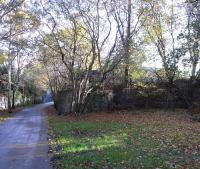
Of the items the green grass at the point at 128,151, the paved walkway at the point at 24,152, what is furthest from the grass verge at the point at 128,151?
the paved walkway at the point at 24,152

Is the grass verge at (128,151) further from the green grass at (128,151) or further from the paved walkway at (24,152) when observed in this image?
the paved walkway at (24,152)

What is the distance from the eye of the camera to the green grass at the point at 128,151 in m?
10.7

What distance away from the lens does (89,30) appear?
32344 millimetres

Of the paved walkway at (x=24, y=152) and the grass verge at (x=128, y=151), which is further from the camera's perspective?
the paved walkway at (x=24, y=152)

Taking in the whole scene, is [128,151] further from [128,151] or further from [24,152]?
[24,152]

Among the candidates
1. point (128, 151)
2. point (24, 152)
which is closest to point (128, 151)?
point (128, 151)

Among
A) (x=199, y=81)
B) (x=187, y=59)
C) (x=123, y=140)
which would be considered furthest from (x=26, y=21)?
(x=123, y=140)

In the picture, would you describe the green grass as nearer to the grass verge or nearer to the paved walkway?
the grass verge

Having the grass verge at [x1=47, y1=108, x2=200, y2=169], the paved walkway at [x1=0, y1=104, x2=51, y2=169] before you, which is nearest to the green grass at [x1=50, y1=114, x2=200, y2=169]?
the grass verge at [x1=47, y1=108, x2=200, y2=169]

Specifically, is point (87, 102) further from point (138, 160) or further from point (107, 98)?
point (138, 160)

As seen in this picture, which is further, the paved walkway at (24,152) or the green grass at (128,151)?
the paved walkway at (24,152)

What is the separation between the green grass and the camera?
10719 mm

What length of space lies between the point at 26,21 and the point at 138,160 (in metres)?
25.0

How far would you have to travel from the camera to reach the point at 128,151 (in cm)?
1273
